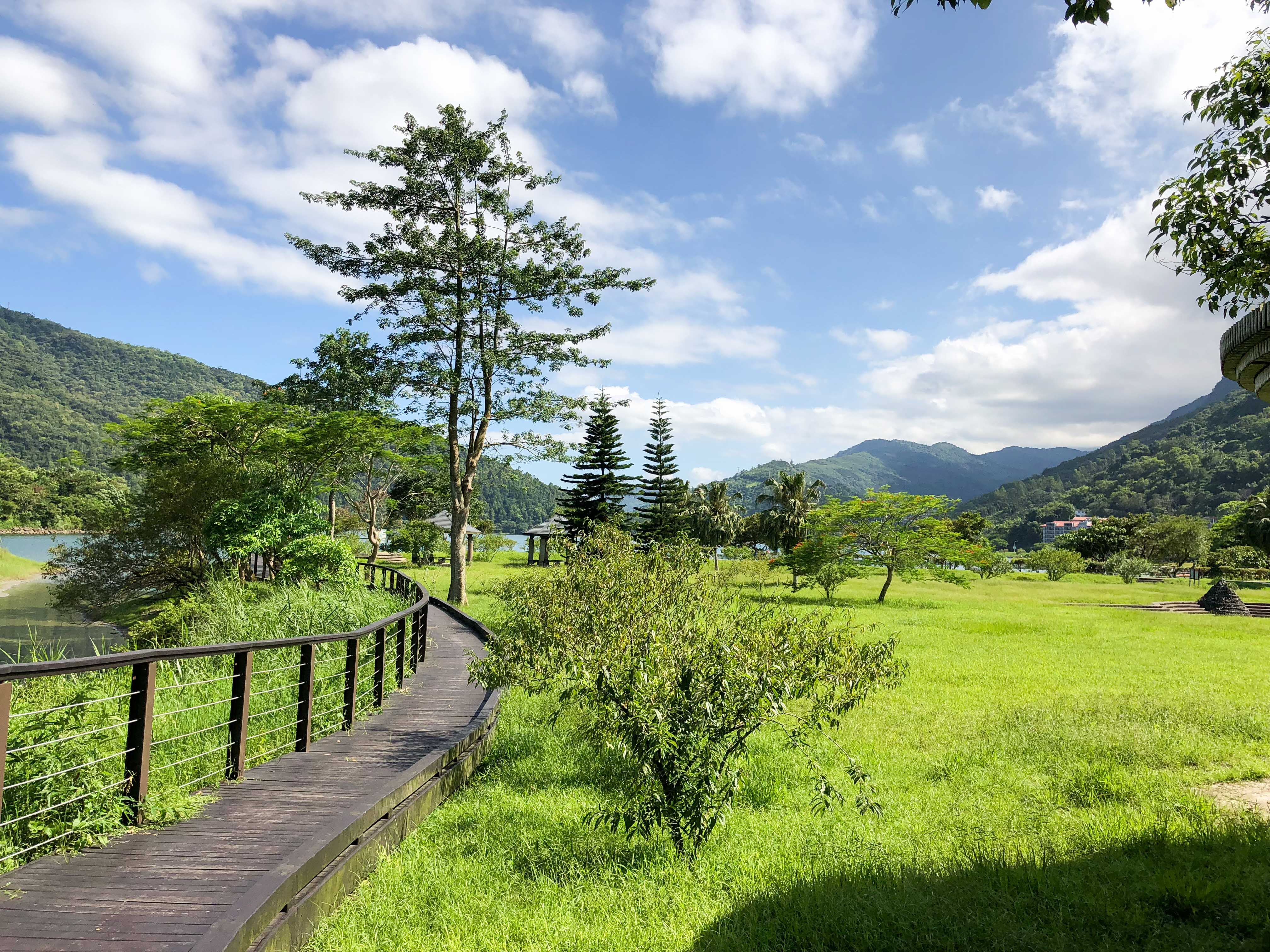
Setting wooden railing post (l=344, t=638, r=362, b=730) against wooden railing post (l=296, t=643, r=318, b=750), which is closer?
wooden railing post (l=296, t=643, r=318, b=750)

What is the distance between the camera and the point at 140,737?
381cm

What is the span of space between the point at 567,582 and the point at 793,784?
2770 millimetres

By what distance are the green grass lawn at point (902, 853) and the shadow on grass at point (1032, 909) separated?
0.04ft

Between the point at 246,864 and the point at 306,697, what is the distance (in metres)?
2.29

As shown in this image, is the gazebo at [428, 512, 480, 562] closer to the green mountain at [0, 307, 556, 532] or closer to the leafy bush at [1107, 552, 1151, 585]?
the green mountain at [0, 307, 556, 532]

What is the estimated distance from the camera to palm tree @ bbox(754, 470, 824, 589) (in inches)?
1882

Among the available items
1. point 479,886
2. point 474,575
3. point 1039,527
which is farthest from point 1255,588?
point 1039,527

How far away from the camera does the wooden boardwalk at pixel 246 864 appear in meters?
2.81

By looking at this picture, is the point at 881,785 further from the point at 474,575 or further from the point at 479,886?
the point at 474,575

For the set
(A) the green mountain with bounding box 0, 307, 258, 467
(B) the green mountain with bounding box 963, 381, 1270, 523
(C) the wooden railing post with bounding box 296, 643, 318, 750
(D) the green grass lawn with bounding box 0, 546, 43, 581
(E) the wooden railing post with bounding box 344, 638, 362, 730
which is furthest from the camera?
(B) the green mountain with bounding box 963, 381, 1270, 523

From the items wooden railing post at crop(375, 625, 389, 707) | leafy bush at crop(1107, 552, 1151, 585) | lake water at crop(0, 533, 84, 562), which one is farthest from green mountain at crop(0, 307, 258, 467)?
leafy bush at crop(1107, 552, 1151, 585)

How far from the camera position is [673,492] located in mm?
45594

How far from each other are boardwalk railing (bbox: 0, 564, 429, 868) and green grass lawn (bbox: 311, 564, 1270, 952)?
1392 mm

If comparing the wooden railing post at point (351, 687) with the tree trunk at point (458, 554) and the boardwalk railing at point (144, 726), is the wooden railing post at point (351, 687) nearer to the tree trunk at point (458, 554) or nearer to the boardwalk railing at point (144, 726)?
the boardwalk railing at point (144, 726)
